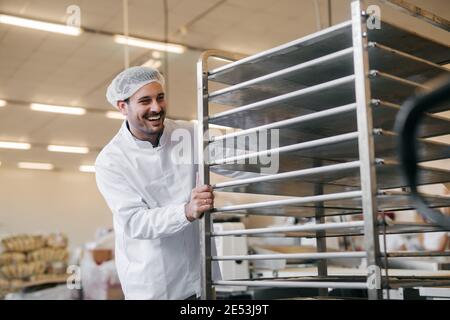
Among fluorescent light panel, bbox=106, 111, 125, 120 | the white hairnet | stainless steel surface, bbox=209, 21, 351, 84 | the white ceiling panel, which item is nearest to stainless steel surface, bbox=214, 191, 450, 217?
stainless steel surface, bbox=209, 21, 351, 84

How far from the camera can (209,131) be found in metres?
1.86

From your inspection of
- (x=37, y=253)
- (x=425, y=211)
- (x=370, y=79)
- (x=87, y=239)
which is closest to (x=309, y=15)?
(x=37, y=253)

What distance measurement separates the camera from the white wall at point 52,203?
1689 cm

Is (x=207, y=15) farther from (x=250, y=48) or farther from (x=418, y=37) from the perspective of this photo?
(x=418, y=37)

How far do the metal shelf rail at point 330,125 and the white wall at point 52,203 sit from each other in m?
15.7

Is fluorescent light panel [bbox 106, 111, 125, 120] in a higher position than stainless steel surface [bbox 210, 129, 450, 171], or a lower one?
higher

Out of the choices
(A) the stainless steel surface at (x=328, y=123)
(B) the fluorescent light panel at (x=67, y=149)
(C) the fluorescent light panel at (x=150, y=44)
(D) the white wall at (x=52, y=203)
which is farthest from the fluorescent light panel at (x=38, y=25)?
(D) the white wall at (x=52, y=203)

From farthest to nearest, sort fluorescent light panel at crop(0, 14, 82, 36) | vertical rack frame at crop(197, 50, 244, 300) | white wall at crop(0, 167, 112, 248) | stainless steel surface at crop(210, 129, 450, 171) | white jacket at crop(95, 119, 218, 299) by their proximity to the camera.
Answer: white wall at crop(0, 167, 112, 248) < fluorescent light panel at crop(0, 14, 82, 36) < white jacket at crop(95, 119, 218, 299) < vertical rack frame at crop(197, 50, 244, 300) < stainless steel surface at crop(210, 129, 450, 171)

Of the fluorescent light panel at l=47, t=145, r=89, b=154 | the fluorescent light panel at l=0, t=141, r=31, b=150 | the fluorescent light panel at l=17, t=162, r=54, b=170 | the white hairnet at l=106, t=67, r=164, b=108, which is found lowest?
the white hairnet at l=106, t=67, r=164, b=108

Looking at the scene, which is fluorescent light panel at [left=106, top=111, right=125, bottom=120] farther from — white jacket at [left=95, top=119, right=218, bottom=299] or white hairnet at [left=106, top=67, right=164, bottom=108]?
white jacket at [left=95, top=119, right=218, bottom=299]

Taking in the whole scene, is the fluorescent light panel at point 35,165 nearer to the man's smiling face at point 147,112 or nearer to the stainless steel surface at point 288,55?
the man's smiling face at point 147,112

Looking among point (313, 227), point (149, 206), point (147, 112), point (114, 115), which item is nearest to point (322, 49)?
point (313, 227)

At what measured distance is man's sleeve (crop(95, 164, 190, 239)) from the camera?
6.09 feet

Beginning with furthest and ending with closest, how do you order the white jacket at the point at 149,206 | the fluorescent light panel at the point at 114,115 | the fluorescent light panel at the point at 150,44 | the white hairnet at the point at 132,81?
the fluorescent light panel at the point at 114,115, the fluorescent light panel at the point at 150,44, the white hairnet at the point at 132,81, the white jacket at the point at 149,206
